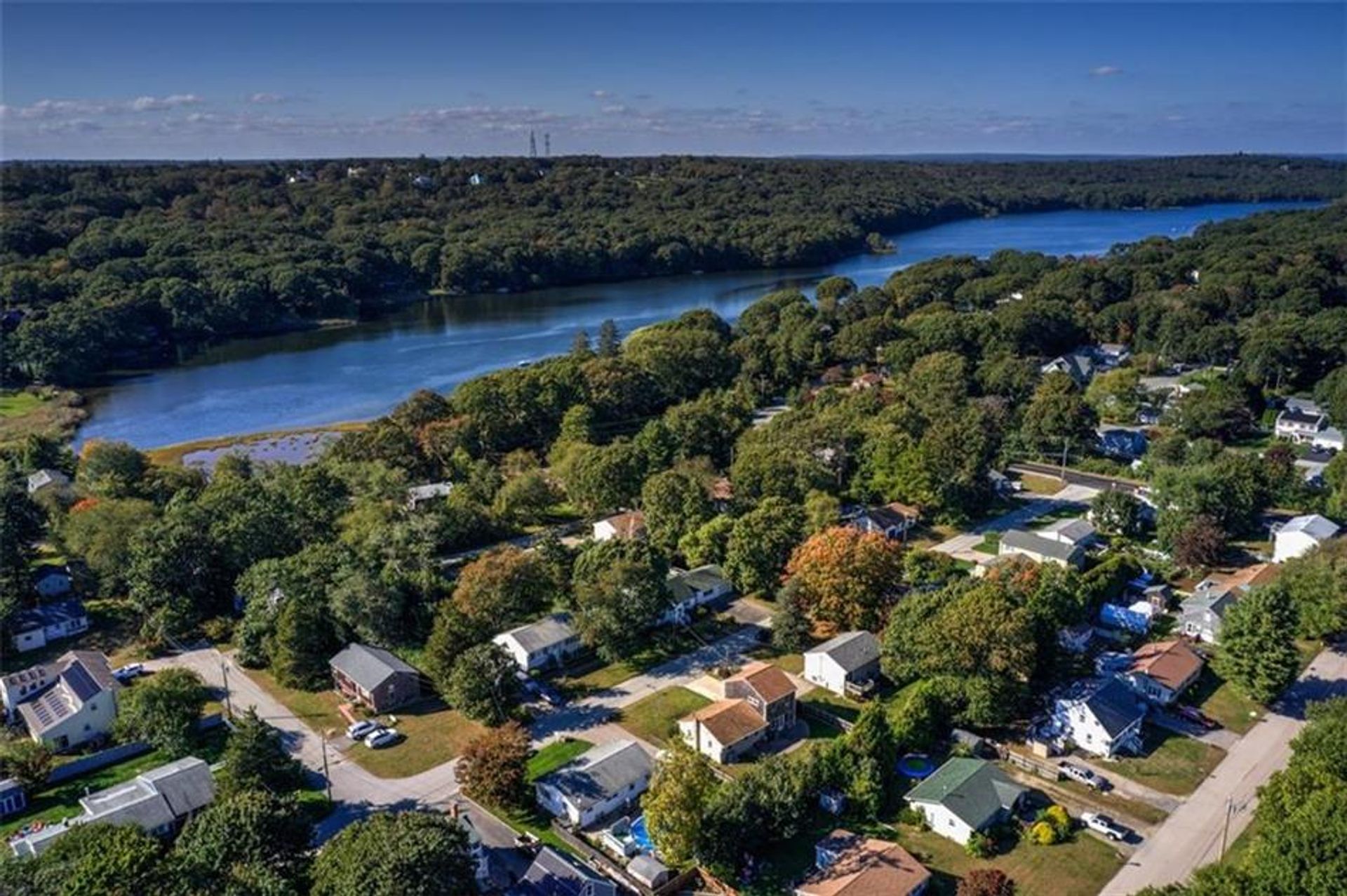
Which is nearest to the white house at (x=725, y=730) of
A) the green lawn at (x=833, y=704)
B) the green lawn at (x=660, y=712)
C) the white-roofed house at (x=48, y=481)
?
the green lawn at (x=660, y=712)

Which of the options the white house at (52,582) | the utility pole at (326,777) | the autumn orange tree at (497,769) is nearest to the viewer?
the autumn orange tree at (497,769)

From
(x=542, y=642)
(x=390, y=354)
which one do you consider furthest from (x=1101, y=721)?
(x=390, y=354)

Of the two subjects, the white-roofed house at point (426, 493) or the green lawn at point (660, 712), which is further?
the white-roofed house at point (426, 493)

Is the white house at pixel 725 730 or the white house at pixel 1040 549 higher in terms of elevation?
the white house at pixel 1040 549

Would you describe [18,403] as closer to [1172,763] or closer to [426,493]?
[426,493]

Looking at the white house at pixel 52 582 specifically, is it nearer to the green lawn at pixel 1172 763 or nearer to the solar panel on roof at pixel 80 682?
the solar panel on roof at pixel 80 682

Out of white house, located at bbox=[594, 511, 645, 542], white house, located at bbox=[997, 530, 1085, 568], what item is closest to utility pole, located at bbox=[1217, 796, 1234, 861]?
white house, located at bbox=[997, 530, 1085, 568]
